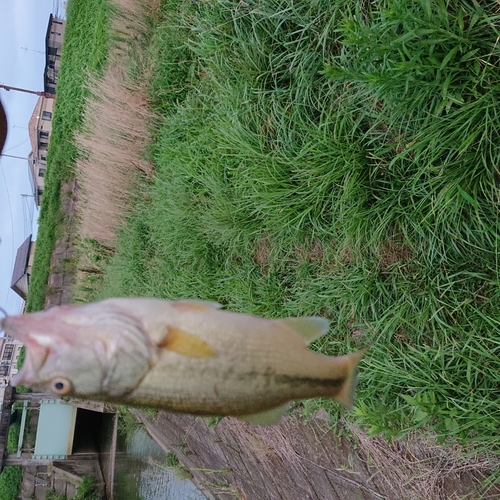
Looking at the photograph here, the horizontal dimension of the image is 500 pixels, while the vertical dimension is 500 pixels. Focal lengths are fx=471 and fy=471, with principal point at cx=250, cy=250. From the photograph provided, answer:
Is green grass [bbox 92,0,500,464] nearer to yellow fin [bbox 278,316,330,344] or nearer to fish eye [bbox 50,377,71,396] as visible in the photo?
yellow fin [bbox 278,316,330,344]

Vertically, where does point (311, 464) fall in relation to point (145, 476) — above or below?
above

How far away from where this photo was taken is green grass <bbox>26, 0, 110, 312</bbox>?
9.52 m

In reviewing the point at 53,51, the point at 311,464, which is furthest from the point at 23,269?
the point at 311,464

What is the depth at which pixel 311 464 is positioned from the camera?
12.3 feet

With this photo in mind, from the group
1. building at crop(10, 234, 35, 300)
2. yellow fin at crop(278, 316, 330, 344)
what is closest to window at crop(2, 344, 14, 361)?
building at crop(10, 234, 35, 300)

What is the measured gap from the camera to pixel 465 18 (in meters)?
2.32

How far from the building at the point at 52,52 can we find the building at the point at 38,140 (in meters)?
0.95

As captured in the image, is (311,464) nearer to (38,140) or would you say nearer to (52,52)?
(38,140)

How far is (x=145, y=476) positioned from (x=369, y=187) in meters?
7.43

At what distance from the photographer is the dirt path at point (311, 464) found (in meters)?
2.74

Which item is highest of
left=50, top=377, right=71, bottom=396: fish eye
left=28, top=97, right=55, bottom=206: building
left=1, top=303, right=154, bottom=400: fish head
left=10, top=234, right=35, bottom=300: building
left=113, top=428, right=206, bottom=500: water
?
left=1, top=303, right=154, bottom=400: fish head

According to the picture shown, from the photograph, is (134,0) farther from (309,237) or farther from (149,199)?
(309,237)

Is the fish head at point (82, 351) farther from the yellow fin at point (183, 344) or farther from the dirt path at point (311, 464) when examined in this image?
the dirt path at point (311, 464)

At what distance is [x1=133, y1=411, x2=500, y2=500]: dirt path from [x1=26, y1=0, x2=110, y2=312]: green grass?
18.6 feet
